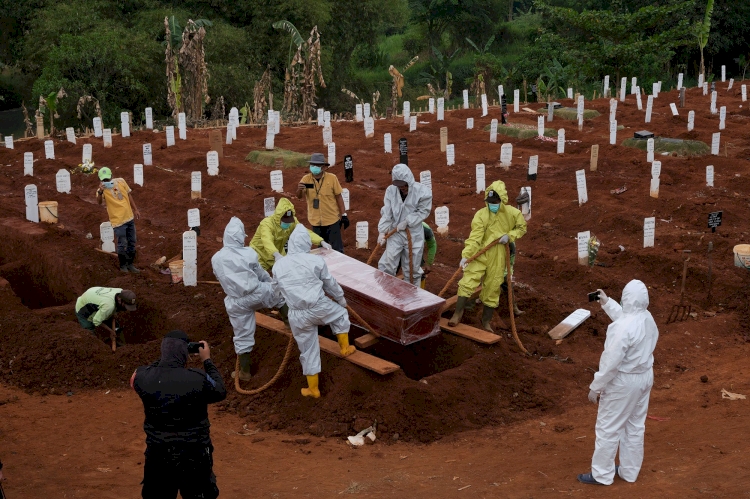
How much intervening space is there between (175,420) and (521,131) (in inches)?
750

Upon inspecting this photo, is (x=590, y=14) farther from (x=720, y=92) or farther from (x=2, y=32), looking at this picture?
(x=2, y=32)

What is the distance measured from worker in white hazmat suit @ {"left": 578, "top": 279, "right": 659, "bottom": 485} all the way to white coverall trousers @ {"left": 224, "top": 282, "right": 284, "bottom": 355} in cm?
338

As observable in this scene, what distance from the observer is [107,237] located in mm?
12742

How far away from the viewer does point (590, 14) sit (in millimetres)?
32688

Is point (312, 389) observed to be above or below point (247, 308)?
below

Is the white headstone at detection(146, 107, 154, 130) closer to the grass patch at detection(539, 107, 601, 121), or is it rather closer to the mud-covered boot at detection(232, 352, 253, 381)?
the grass patch at detection(539, 107, 601, 121)

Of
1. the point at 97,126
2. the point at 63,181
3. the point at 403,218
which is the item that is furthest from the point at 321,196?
the point at 97,126

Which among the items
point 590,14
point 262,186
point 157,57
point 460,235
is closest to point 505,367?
point 460,235

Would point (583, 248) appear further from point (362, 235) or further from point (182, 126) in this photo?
point (182, 126)

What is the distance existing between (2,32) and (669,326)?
96.3 feet

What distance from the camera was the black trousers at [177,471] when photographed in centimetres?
559

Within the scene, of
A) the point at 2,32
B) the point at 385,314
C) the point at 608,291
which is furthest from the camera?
the point at 2,32

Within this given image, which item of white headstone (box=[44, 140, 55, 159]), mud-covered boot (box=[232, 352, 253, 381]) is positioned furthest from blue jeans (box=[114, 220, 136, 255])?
white headstone (box=[44, 140, 55, 159])

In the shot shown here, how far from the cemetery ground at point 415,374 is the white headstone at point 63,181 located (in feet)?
0.45
